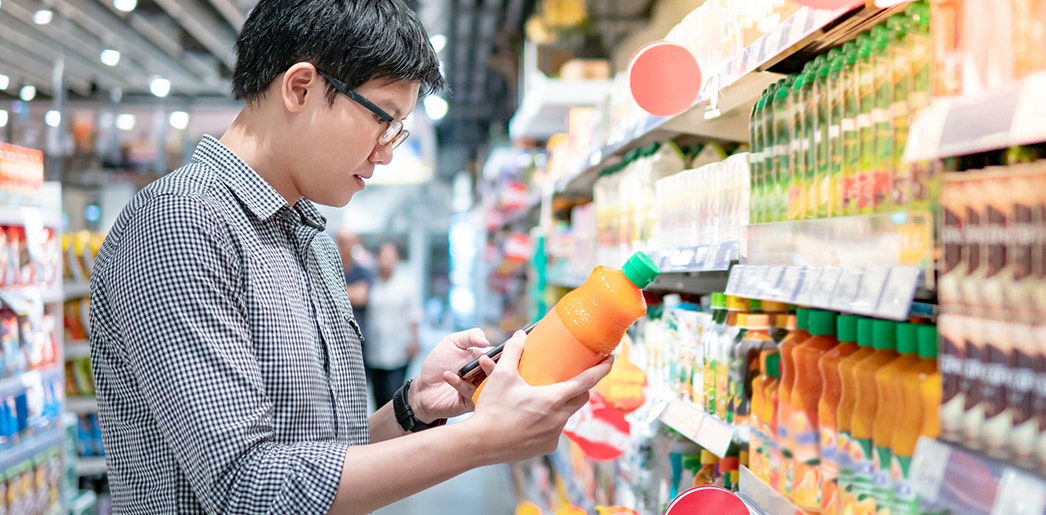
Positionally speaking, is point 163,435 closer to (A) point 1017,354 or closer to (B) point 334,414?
(B) point 334,414

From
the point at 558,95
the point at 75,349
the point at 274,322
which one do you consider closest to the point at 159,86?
the point at 75,349

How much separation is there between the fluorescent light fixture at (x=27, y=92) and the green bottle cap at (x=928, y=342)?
15.2ft

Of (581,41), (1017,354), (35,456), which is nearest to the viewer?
(1017,354)

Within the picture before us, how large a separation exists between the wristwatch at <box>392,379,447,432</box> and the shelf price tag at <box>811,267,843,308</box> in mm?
890

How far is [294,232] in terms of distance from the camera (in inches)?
61.4

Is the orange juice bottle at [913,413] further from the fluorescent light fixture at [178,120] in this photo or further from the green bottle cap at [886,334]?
the fluorescent light fixture at [178,120]

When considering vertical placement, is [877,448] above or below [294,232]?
below

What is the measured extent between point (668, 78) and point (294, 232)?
2.67 feet

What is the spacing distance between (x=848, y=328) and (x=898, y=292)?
0.34m

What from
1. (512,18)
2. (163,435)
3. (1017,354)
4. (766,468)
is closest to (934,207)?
(1017,354)

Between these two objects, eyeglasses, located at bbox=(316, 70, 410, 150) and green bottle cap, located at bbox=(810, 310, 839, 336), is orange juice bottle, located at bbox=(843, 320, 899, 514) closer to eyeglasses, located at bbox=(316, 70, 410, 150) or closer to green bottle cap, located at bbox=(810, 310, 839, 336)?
green bottle cap, located at bbox=(810, 310, 839, 336)

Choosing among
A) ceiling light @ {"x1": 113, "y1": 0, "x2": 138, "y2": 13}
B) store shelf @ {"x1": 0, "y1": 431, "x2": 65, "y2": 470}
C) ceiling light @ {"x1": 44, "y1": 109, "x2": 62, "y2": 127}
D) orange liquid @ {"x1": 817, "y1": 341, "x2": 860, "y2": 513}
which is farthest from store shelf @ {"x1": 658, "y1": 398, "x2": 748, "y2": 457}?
ceiling light @ {"x1": 113, "y1": 0, "x2": 138, "y2": 13}

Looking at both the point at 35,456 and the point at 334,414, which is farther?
the point at 35,456

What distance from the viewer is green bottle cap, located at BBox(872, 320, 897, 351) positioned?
3.88 ft
